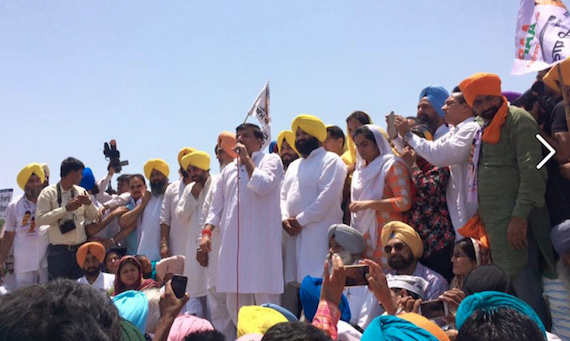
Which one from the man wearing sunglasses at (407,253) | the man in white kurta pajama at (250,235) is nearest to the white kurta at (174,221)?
the man in white kurta pajama at (250,235)

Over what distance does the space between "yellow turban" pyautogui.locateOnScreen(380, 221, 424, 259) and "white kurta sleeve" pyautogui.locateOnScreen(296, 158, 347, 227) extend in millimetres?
836

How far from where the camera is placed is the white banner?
4.73 metres

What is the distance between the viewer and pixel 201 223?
7.36 m

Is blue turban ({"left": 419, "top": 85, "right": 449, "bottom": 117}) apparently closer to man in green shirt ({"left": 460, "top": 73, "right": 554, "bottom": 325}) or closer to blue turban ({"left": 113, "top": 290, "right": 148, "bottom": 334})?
man in green shirt ({"left": 460, "top": 73, "right": 554, "bottom": 325})

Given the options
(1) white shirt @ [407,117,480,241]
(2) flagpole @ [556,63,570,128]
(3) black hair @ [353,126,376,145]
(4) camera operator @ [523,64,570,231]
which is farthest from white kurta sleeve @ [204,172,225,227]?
(2) flagpole @ [556,63,570,128]

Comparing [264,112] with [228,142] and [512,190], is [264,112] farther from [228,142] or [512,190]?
[512,190]

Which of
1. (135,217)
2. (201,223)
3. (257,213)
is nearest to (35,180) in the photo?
(135,217)

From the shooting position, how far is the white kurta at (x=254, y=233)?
6344mm

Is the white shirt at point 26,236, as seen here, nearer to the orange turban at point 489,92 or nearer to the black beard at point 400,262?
the black beard at point 400,262

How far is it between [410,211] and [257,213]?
1526 mm

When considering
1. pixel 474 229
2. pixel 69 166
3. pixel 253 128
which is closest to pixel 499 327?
pixel 474 229

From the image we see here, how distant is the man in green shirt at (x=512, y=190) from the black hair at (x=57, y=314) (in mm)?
3876

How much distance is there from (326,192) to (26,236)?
15.1ft

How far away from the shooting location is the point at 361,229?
6.11 meters
